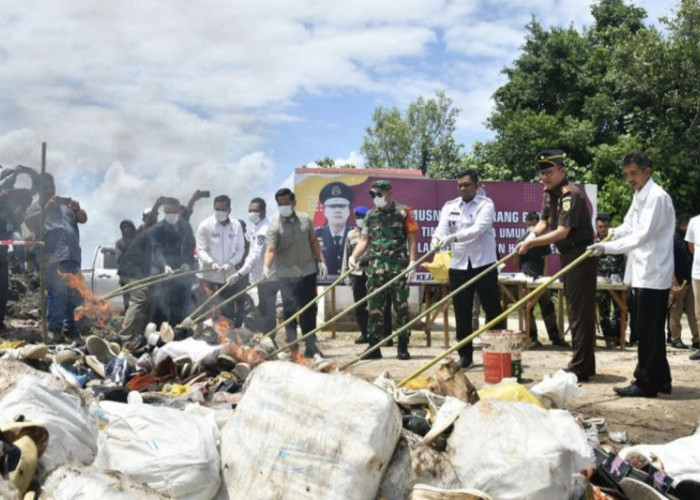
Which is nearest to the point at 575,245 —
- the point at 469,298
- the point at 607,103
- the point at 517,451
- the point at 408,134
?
the point at 469,298

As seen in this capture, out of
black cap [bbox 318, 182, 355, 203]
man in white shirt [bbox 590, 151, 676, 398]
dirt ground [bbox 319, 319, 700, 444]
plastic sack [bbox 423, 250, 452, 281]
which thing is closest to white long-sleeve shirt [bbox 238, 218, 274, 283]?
dirt ground [bbox 319, 319, 700, 444]

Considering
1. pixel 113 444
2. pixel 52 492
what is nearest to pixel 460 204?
pixel 113 444

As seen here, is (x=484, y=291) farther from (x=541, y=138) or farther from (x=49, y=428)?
(x=541, y=138)

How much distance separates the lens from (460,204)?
7.55m

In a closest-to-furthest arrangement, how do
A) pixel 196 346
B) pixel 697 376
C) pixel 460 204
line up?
pixel 196 346 → pixel 697 376 → pixel 460 204

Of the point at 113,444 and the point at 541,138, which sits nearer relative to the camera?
the point at 113,444

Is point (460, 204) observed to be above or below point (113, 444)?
above

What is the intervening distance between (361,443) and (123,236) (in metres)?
8.61

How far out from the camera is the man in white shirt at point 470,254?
7.15 metres

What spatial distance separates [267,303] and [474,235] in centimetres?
292

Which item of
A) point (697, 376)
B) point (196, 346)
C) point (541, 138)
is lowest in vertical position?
point (697, 376)

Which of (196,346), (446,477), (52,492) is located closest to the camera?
(52,492)

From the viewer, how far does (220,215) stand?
361 inches

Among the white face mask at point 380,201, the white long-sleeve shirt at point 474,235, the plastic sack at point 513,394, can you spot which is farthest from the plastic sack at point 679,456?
the white face mask at point 380,201
